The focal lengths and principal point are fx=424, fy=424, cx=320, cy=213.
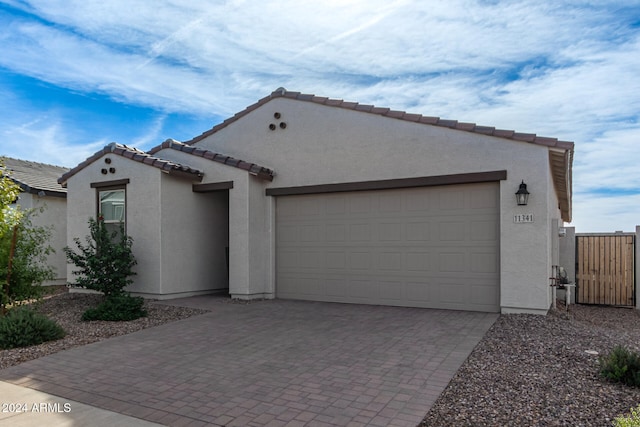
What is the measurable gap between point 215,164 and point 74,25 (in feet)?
14.3

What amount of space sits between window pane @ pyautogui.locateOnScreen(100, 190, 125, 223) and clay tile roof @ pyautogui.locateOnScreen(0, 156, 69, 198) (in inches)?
117

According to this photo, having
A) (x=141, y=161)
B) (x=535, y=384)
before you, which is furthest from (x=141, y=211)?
(x=535, y=384)

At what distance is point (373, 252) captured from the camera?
9.92 metres

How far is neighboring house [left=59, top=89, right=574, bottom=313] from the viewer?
8.55 m

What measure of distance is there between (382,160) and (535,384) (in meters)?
6.13

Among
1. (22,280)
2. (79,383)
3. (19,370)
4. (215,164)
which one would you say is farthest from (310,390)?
(215,164)

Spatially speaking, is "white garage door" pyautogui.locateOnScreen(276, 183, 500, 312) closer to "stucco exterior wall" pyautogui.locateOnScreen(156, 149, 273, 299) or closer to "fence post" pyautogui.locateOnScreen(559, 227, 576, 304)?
Answer: "stucco exterior wall" pyautogui.locateOnScreen(156, 149, 273, 299)

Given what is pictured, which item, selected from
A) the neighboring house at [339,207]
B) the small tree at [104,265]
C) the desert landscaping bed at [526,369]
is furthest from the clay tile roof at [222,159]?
the desert landscaping bed at [526,369]

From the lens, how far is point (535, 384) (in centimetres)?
461

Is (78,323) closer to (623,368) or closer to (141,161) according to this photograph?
(141,161)

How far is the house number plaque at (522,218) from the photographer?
829 centimetres

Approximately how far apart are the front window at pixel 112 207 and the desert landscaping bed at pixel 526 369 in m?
2.80

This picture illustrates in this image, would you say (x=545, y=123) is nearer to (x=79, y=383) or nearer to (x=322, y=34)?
(x=322, y=34)

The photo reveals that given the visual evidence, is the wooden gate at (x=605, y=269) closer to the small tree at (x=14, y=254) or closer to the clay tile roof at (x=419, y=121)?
the clay tile roof at (x=419, y=121)
